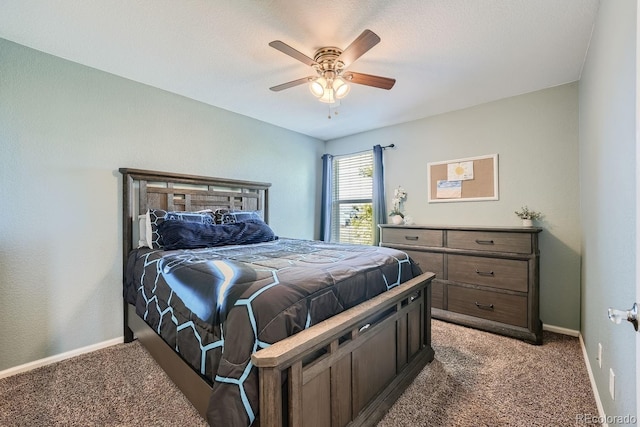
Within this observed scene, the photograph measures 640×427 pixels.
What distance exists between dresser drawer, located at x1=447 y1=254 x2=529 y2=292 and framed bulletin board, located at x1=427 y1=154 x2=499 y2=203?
797 mm

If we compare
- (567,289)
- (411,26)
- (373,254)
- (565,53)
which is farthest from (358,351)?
(565,53)

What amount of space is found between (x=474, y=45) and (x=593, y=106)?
0.91 meters

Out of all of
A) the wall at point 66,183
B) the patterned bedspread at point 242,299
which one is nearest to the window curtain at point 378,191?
the patterned bedspread at point 242,299

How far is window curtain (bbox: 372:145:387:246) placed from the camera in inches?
156

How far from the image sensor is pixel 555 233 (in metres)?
2.77

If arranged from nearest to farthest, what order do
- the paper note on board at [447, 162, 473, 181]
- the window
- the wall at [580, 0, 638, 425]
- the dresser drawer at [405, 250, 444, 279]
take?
the wall at [580, 0, 638, 425] < the dresser drawer at [405, 250, 444, 279] < the paper note on board at [447, 162, 473, 181] < the window

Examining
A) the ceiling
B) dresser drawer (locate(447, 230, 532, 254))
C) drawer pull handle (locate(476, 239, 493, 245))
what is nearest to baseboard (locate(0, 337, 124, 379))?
the ceiling

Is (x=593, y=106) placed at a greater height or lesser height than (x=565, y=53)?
lesser

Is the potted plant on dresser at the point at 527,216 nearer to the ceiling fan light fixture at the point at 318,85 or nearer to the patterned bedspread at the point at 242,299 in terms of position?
the patterned bedspread at the point at 242,299

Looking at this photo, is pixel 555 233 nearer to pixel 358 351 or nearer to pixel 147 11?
pixel 358 351

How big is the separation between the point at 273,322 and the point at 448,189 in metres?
2.97

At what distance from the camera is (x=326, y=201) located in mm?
4555

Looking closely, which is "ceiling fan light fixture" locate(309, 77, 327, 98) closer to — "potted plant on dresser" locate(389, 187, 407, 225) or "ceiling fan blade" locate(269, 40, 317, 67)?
"ceiling fan blade" locate(269, 40, 317, 67)

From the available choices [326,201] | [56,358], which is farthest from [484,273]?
[56,358]
